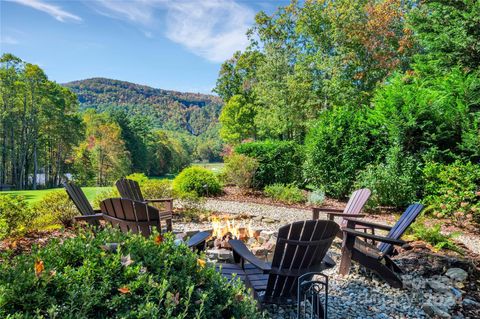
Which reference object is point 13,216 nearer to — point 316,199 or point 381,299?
point 381,299

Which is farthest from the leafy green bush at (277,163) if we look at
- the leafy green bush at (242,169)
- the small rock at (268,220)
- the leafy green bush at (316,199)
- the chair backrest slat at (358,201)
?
the chair backrest slat at (358,201)

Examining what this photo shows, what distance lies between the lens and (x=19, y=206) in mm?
4785

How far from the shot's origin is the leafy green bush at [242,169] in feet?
33.8

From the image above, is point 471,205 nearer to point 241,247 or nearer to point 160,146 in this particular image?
point 241,247

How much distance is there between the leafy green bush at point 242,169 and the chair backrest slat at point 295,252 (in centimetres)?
763

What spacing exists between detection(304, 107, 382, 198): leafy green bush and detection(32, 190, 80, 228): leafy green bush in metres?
6.50

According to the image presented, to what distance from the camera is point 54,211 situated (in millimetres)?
5387

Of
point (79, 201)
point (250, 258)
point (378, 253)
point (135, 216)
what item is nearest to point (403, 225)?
point (378, 253)

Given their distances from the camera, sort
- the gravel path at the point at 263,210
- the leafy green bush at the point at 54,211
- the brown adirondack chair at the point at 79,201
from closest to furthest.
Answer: the brown adirondack chair at the point at 79,201, the leafy green bush at the point at 54,211, the gravel path at the point at 263,210

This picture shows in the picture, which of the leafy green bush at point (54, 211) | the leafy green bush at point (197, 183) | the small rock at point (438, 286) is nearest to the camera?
the small rock at point (438, 286)

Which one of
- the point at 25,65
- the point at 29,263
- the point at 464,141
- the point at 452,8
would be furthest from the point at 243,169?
the point at 25,65

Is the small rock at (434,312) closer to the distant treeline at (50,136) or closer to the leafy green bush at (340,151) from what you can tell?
the leafy green bush at (340,151)

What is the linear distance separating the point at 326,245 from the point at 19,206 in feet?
15.2

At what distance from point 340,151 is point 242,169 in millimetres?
3142
